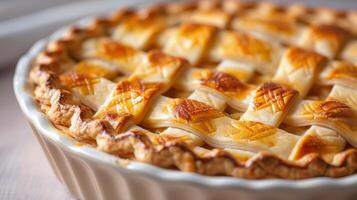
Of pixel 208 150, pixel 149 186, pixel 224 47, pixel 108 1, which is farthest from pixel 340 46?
pixel 108 1

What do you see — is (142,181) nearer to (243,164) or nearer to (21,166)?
(243,164)

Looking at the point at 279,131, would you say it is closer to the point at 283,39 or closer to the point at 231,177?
the point at 231,177

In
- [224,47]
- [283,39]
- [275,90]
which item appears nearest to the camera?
[275,90]

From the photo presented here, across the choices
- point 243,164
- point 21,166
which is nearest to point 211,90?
point 243,164

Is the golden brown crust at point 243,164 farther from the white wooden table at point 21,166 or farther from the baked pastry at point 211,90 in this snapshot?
the white wooden table at point 21,166

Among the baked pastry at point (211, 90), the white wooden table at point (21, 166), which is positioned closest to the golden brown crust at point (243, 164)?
the baked pastry at point (211, 90)

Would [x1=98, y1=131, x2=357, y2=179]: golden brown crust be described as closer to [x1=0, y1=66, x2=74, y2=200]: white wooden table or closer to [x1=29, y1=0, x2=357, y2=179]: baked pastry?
[x1=29, y1=0, x2=357, y2=179]: baked pastry
